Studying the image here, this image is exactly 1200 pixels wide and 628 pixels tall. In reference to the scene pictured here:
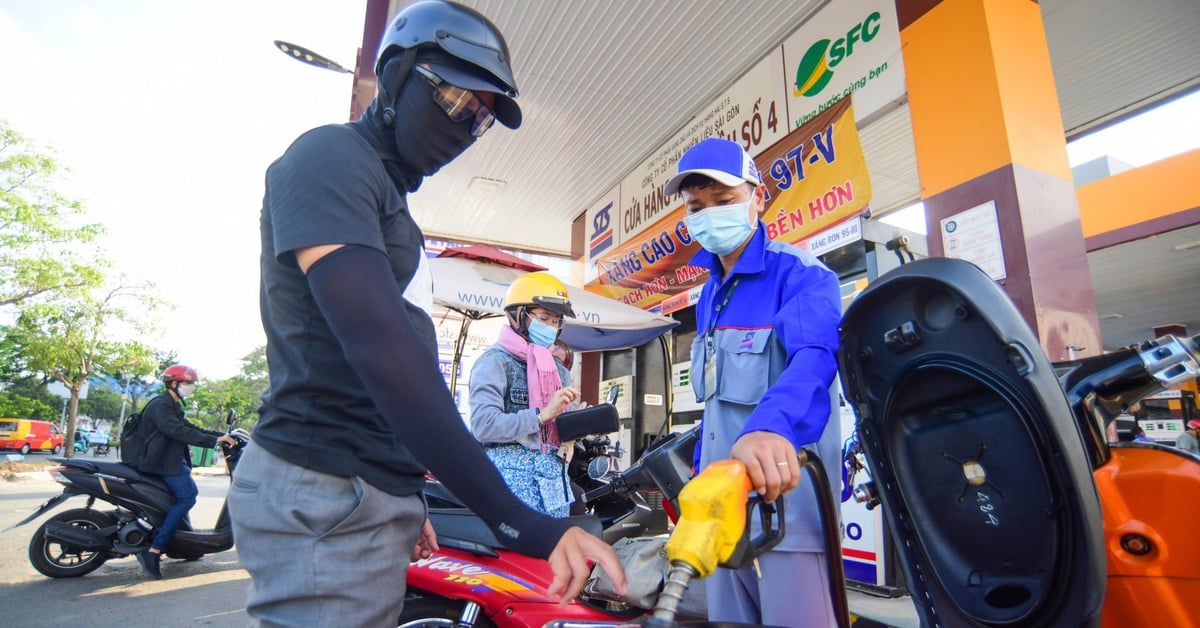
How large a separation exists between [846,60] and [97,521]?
7.48 meters

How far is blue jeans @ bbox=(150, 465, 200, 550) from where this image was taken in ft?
18.1

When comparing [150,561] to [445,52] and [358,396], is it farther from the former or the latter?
[445,52]

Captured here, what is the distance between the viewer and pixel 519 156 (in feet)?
25.8

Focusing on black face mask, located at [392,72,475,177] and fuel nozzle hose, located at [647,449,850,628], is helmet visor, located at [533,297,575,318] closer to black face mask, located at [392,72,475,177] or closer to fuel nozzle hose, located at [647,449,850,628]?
black face mask, located at [392,72,475,177]

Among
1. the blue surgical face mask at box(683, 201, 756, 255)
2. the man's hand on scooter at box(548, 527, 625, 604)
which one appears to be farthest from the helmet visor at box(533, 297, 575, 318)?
the man's hand on scooter at box(548, 527, 625, 604)

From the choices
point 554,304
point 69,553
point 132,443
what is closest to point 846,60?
point 554,304

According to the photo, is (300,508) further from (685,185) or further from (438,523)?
(438,523)

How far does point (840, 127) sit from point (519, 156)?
14.5ft

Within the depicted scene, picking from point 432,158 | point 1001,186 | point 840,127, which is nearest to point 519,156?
point 840,127

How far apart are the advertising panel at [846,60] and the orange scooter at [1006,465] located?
12.3ft

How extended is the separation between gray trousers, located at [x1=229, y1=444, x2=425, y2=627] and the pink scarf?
2206 millimetres

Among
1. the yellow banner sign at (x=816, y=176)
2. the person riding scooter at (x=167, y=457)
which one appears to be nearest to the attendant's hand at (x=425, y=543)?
the yellow banner sign at (x=816, y=176)

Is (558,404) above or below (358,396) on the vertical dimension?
above

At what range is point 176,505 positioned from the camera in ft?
18.6
